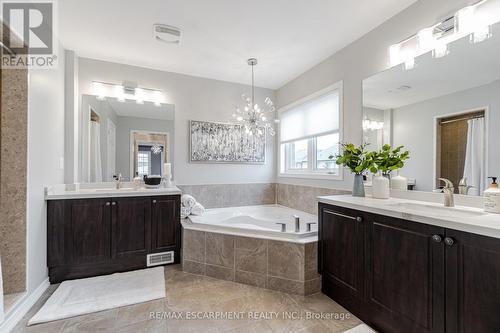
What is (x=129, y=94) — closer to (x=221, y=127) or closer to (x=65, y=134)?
(x=65, y=134)

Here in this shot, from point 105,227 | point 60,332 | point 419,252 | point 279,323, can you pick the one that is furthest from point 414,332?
point 105,227

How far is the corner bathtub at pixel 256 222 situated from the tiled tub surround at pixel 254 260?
0.07 meters

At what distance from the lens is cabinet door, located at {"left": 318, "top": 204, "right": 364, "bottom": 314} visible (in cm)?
181

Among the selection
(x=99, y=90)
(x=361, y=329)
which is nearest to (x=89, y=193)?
(x=99, y=90)

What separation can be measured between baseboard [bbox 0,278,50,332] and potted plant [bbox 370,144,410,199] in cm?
311

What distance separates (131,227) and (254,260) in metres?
1.46

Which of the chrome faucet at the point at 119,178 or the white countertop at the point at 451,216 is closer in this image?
the white countertop at the point at 451,216

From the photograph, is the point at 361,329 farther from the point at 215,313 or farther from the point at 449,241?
the point at 215,313

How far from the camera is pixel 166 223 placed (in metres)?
2.79

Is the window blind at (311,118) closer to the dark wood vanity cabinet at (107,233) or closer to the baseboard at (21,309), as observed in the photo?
the dark wood vanity cabinet at (107,233)

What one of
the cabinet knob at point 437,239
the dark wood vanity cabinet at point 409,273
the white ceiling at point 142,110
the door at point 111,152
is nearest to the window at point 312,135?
the dark wood vanity cabinet at point 409,273

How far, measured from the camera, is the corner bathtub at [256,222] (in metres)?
2.30

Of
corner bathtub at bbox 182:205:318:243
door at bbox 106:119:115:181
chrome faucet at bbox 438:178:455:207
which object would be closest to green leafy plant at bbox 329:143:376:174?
chrome faucet at bbox 438:178:455:207

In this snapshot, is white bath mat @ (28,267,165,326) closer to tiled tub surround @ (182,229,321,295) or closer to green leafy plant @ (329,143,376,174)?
tiled tub surround @ (182,229,321,295)
